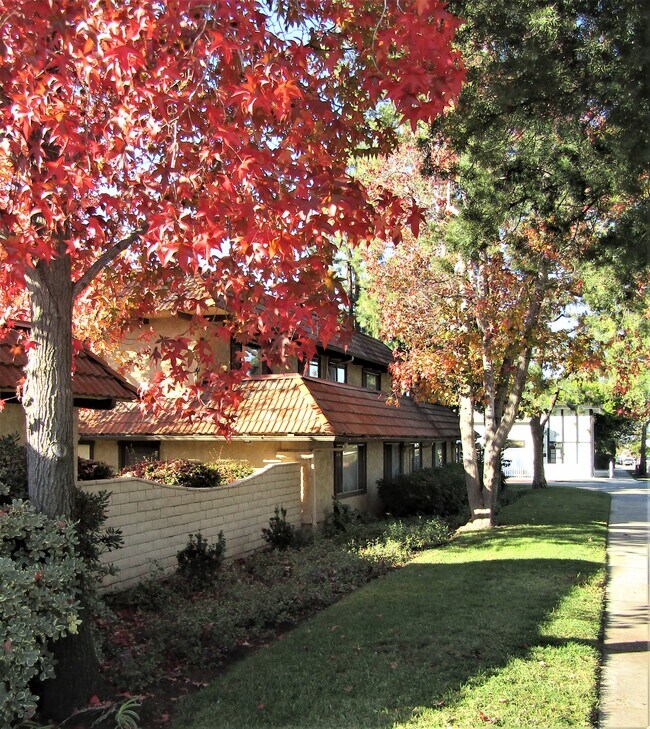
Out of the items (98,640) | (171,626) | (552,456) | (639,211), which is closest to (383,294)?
(639,211)

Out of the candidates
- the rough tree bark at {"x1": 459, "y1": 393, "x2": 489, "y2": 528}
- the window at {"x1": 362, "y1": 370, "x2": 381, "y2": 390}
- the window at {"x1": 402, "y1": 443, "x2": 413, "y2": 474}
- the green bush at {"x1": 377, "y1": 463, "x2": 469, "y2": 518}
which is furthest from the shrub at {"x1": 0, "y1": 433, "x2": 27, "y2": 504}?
the window at {"x1": 402, "y1": 443, "x2": 413, "y2": 474}

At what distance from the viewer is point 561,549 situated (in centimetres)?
1364

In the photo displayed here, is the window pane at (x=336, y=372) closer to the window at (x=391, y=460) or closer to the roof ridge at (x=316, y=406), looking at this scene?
the window at (x=391, y=460)

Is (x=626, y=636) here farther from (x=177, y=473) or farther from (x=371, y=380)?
(x=371, y=380)

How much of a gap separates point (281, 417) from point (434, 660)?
337 inches

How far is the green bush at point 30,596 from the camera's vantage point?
4.34 metres

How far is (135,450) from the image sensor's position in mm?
16703

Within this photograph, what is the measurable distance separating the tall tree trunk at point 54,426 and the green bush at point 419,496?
13820mm

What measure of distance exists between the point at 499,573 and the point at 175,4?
30.7 feet

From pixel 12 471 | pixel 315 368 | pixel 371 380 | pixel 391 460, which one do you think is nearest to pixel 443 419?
pixel 371 380

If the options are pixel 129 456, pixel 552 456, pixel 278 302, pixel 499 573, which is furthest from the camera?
pixel 552 456

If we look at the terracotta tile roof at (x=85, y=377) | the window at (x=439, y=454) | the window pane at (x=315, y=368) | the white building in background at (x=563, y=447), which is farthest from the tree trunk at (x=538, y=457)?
the terracotta tile roof at (x=85, y=377)

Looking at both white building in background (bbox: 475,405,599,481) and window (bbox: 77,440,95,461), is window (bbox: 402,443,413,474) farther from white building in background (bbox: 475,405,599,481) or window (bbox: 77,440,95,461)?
white building in background (bbox: 475,405,599,481)

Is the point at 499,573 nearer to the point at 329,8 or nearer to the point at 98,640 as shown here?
the point at 98,640
